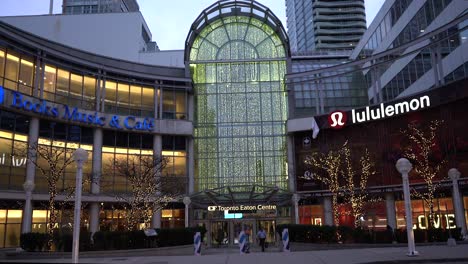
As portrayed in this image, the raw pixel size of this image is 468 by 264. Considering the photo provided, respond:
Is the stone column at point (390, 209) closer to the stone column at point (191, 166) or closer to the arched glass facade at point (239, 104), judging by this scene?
the arched glass facade at point (239, 104)

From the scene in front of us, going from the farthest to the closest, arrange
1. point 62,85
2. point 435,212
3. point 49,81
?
point 62,85, point 435,212, point 49,81

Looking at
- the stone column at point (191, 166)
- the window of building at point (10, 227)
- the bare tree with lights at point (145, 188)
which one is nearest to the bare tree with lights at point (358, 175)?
the stone column at point (191, 166)

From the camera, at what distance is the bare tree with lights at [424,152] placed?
37750 millimetres

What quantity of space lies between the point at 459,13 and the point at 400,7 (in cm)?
1406

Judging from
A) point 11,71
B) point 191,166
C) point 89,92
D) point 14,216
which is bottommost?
point 14,216

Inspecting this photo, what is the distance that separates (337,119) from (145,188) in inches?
782

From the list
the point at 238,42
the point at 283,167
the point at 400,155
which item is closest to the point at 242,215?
the point at 283,167

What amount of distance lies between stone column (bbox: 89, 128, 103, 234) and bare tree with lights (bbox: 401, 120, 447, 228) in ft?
89.6

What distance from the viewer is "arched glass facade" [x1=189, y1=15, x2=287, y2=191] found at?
47.2 metres

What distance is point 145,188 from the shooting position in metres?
37.1

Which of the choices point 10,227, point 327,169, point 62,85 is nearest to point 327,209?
point 327,169

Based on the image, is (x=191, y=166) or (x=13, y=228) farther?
(x=191, y=166)

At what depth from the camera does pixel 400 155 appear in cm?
4122

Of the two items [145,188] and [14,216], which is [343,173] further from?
[14,216]
